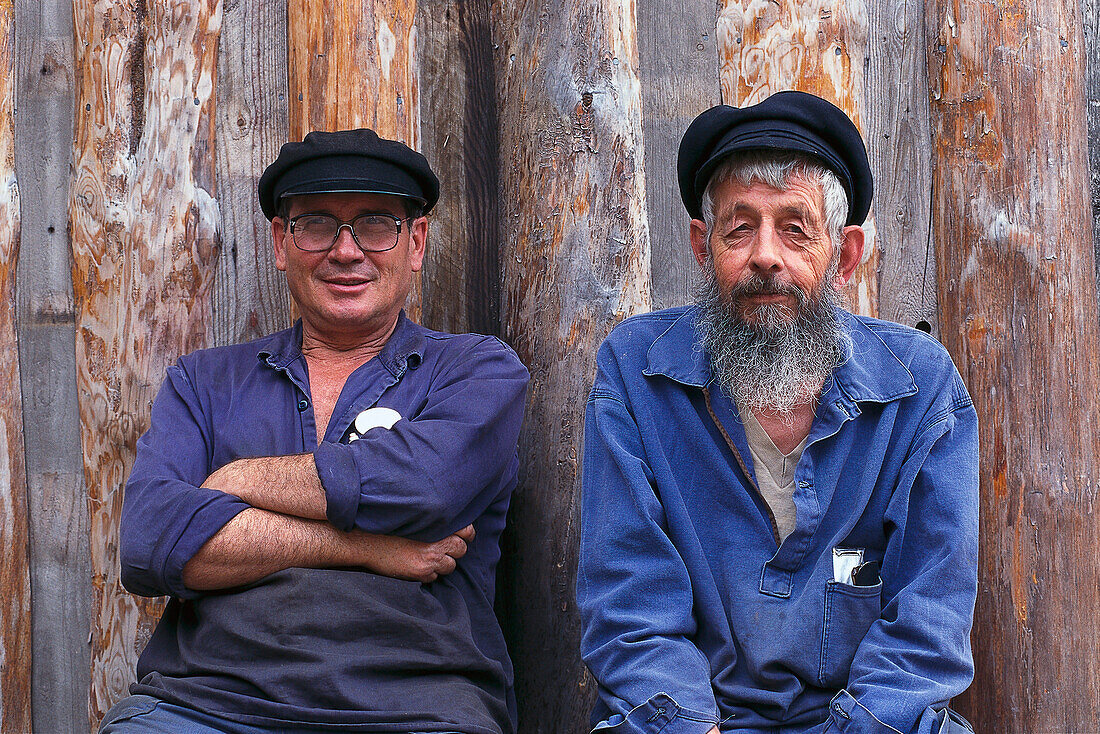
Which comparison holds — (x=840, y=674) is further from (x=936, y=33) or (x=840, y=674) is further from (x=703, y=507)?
(x=936, y=33)

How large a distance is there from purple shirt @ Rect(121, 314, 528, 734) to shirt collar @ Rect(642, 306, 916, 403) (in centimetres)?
43

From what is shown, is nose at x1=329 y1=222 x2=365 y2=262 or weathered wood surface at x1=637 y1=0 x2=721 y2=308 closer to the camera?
nose at x1=329 y1=222 x2=365 y2=262

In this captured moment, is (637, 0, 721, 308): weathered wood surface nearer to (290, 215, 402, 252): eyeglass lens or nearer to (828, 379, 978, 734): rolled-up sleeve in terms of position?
(290, 215, 402, 252): eyeglass lens

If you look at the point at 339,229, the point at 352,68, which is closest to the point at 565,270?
the point at 339,229

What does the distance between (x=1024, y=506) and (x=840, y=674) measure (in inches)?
39.8

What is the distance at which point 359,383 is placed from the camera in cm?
270

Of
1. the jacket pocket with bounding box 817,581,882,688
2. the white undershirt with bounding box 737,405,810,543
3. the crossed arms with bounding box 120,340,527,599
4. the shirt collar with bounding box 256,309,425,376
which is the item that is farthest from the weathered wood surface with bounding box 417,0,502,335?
the jacket pocket with bounding box 817,581,882,688

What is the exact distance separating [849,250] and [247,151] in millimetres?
1901

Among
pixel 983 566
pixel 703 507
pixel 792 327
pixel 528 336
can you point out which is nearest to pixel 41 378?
pixel 528 336

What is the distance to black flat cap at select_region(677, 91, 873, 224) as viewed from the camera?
89.7 inches

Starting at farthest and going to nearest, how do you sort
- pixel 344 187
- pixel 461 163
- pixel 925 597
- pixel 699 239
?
pixel 461 163
pixel 344 187
pixel 699 239
pixel 925 597

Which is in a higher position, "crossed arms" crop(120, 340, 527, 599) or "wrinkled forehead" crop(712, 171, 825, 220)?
"wrinkled forehead" crop(712, 171, 825, 220)

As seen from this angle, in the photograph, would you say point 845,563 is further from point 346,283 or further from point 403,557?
point 346,283

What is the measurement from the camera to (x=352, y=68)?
294cm
